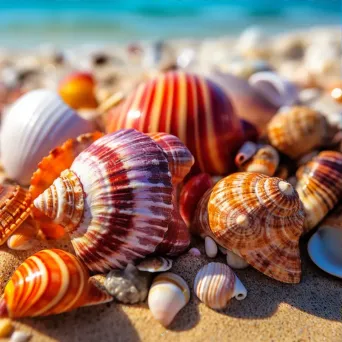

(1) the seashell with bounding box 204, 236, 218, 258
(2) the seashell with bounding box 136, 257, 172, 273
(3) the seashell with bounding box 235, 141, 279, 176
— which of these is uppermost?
(3) the seashell with bounding box 235, 141, 279, 176

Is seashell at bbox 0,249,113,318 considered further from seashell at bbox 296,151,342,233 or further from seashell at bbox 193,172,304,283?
seashell at bbox 296,151,342,233

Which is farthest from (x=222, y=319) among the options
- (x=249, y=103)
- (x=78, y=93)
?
(x=78, y=93)

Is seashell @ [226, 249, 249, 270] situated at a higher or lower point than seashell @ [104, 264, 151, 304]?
lower

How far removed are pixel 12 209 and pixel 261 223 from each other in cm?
131

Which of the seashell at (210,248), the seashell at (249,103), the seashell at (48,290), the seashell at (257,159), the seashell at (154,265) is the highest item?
the seashell at (249,103)

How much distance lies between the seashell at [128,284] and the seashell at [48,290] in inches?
2.1

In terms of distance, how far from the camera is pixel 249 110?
3.20m

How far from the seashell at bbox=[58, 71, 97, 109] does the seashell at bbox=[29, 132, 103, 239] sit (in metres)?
1.79

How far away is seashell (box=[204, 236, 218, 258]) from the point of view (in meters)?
2.08

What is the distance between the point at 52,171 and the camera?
2.30m

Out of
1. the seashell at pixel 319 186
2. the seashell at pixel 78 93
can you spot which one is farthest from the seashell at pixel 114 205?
the seashell at pixel 78 93

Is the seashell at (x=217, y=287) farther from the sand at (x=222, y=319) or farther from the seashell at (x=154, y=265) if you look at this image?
the seashell at (x=154, y=265)

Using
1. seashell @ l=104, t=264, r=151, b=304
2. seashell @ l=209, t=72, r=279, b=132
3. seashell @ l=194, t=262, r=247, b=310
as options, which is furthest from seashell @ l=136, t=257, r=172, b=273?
seashell @ l=209, t=72, r=279, b=132

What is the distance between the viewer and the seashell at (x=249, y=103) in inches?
125
